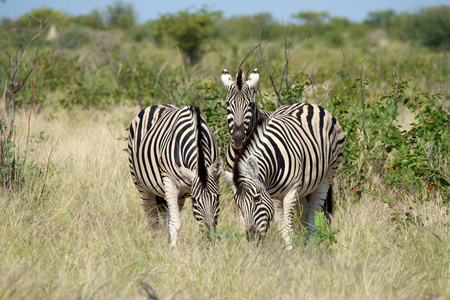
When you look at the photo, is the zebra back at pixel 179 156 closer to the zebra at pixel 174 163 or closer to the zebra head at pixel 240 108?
the zebra at pixel 174 163

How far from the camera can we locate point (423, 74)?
11922 mm

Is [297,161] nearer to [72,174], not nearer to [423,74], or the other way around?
[72,174]

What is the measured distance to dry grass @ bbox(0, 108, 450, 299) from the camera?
315 cm

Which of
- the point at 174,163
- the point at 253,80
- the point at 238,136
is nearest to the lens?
the point at 174,163

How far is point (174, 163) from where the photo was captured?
13.1ft

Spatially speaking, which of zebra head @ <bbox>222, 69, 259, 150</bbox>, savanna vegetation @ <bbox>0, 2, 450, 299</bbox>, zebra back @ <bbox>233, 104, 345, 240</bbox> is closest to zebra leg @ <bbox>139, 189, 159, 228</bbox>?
savanna vegetation @ <bbox>0, 2, 450, 299</bbox>

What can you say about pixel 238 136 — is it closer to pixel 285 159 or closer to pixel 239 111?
pixel 239 111

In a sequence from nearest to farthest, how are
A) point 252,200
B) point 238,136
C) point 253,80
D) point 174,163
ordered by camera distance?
point 252,200 < point 174,163 < point 238,136 < point 253,80

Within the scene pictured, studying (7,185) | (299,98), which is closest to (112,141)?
(7,185)

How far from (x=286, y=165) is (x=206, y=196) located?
0.80 meters

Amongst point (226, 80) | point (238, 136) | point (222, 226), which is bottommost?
point (222, 226)

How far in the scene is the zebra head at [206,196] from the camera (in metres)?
3.60

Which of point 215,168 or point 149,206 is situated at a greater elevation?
point 215,168

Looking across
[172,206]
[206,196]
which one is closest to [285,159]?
[206,196]
